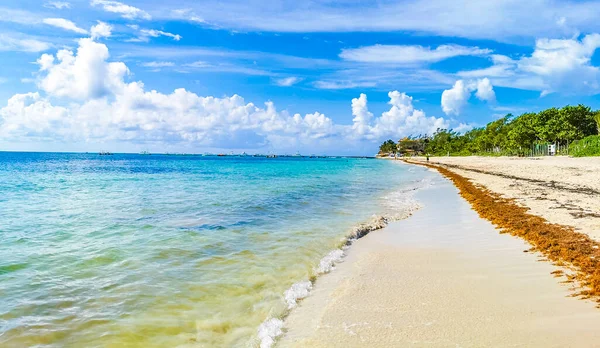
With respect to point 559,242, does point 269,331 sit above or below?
below

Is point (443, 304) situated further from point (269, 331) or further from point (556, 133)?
point (556, 133)

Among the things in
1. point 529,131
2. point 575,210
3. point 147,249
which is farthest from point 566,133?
point 147,249

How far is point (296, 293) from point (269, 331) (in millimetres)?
1450

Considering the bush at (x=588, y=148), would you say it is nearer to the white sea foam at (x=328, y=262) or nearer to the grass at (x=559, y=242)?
the white sea foam at (x=328, y=262)

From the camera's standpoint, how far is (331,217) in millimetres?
14688

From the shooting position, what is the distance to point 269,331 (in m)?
4.78

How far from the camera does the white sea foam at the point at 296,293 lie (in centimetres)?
586

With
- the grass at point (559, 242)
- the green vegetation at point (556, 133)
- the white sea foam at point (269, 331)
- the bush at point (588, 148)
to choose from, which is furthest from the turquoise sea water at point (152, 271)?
the green vegetation at point (556, 133)

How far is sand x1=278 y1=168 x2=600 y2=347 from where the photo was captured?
165 inches

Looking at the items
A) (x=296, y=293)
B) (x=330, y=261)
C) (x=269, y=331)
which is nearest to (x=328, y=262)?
(x=330, y=261)

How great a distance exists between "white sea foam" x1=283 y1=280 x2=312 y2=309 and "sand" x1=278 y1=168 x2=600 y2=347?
16cm

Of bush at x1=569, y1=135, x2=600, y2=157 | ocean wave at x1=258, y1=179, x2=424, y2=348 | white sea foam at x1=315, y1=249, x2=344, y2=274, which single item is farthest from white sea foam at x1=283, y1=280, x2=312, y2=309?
bush at x1=569, y1=135, x2=600, y2=157

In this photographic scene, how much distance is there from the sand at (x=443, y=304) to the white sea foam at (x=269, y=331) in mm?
126

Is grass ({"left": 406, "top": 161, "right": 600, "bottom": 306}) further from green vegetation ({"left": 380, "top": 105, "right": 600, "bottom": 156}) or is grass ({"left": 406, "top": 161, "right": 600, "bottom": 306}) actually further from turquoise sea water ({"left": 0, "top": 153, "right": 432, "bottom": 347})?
green vegetation ({"left": 380, "top": 105, "right": 600, "bottom": 156})
